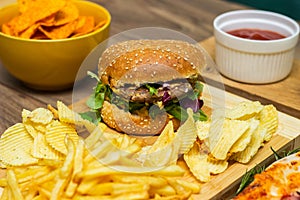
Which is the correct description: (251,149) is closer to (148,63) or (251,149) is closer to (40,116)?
(148,63)

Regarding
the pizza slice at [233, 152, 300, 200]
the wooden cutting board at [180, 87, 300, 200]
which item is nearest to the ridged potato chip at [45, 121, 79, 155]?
the wooden cutting board at [180, 87, 300, 200]

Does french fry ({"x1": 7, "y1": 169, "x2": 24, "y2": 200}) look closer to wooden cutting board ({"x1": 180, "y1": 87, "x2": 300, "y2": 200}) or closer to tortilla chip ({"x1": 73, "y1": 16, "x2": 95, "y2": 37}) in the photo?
wooden cutting board ({"x1": 180, "y1": 87, "x2": 300, "y2": 200})

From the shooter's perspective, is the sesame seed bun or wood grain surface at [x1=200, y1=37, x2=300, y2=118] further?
wood grain surface at [x1=200, y1=37, x2=300, y2=118]

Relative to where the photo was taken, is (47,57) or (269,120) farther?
(47,57)

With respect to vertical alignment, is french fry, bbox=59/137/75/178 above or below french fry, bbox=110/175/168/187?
above

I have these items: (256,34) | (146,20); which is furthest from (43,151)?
(146,20)

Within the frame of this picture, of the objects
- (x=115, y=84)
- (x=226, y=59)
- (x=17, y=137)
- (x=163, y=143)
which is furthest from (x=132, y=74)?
(x=226, y=59)

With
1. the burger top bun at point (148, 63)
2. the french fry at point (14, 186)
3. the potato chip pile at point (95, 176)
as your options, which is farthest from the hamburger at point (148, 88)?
the french fry at point (14, 186)
